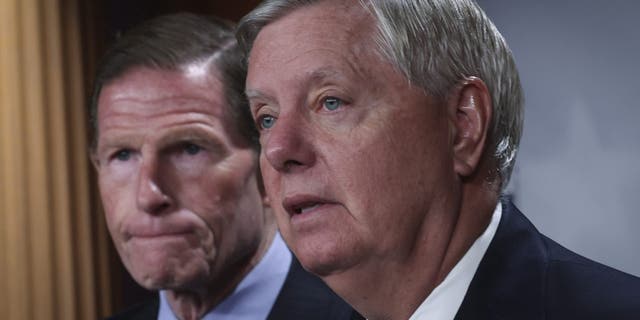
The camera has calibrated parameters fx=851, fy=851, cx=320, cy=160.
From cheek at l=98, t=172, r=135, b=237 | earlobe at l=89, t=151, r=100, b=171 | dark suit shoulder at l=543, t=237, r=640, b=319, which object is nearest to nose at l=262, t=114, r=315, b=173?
dark suit shoulder at l=543, t=237, r=640, b=319

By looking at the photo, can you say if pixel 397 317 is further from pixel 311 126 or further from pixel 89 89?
pixel 89 89

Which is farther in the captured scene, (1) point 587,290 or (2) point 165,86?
(2) point 165,86

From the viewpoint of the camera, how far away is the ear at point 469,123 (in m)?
1.08

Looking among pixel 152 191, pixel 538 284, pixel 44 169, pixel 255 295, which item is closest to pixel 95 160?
pixel 44 169

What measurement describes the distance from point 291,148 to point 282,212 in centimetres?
9

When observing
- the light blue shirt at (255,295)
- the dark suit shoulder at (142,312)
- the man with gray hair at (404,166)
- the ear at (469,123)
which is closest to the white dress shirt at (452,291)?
the man with gray hair at (404,166)

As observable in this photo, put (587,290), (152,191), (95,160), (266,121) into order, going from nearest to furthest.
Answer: (587,290) < (266,121) < (152,191) < (95,160)

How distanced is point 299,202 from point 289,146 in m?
0.07

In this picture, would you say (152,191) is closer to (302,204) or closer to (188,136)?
(188,136)

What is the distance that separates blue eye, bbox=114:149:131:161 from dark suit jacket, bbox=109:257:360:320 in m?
0.35

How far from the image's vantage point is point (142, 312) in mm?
1691

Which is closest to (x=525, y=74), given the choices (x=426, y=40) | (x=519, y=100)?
(x=519, y=100)

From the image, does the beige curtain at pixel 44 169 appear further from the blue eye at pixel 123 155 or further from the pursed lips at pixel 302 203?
the pursed lips at pixel 302 203

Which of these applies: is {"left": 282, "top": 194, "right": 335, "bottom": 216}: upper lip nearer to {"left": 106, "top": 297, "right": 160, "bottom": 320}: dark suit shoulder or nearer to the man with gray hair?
the man with gray hair
